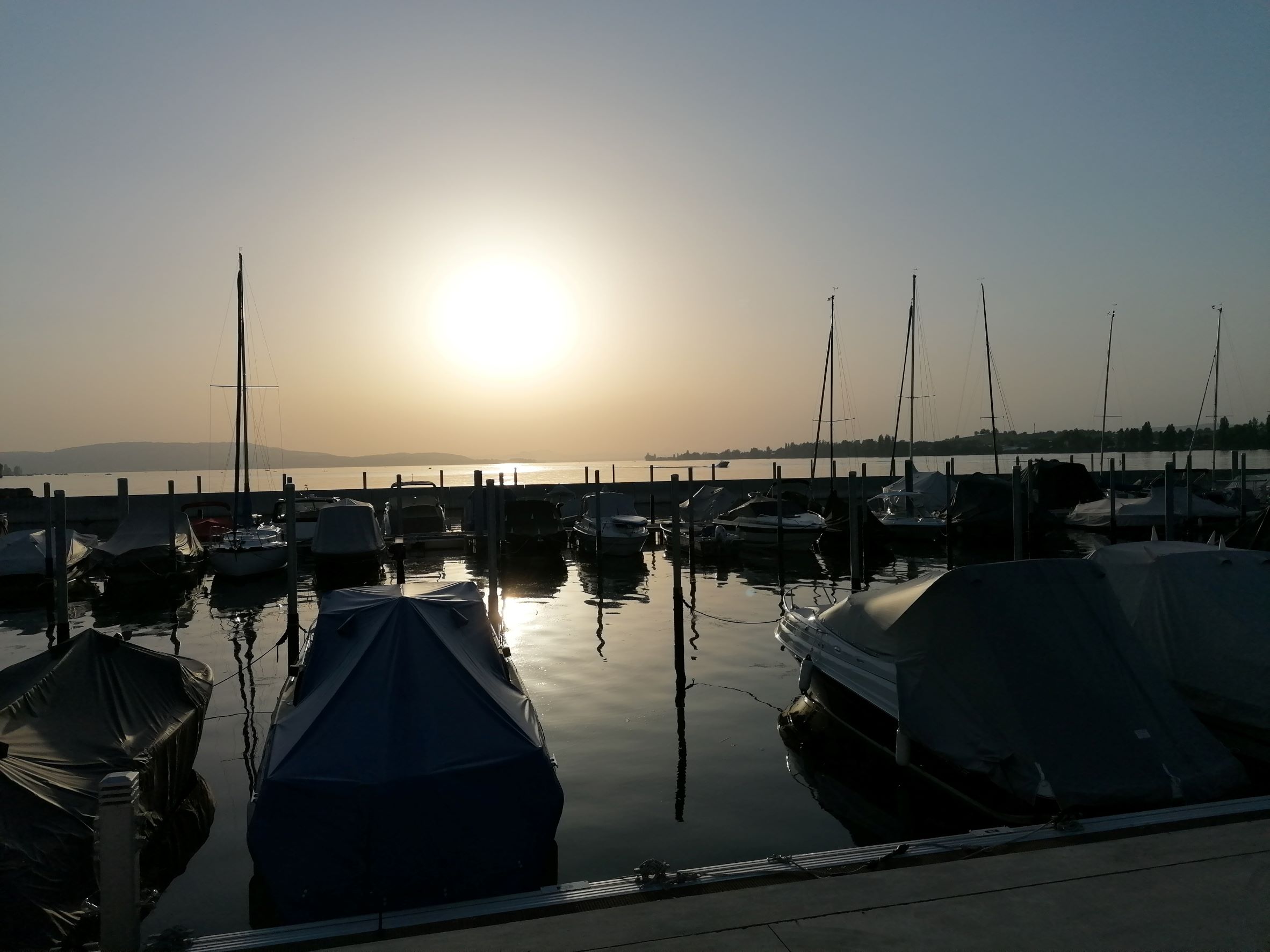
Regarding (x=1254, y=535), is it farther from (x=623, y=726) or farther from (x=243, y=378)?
(x=243, y=378)

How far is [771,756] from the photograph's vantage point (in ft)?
36.0

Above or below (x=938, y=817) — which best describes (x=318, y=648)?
above

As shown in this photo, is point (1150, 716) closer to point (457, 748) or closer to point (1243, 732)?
point (1243, 732)

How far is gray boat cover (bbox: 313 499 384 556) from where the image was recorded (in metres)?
28.7

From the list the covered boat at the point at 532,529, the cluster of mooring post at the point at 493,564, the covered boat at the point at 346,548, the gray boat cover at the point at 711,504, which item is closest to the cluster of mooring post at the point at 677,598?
the cluster of mooring post at the point at 493,564

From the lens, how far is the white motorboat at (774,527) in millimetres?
34000

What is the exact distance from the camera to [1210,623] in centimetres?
1073

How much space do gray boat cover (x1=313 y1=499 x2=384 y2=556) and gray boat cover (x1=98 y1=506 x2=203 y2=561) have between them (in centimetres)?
429

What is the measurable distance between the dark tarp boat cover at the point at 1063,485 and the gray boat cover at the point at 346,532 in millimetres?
29969

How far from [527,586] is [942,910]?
23395 millimetres

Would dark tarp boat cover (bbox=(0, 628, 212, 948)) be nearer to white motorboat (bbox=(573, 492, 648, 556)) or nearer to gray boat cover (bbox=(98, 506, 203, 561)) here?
gray boat cover (bbox=(98, 506, 203, 561))

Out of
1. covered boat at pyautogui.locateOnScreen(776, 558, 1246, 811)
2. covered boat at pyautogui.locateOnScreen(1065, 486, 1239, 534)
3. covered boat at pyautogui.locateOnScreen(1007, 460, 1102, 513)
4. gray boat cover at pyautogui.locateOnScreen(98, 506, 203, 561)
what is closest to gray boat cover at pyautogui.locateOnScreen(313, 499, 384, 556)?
gray boat cover at pyautogui.locateOnScreen(98, 506, 203, 561)

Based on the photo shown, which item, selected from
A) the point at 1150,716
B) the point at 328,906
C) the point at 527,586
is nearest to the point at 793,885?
the point at 328,906

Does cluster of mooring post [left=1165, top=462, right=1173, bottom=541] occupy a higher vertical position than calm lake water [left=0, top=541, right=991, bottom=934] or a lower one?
higher
